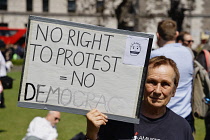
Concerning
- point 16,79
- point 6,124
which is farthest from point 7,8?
point 6,124

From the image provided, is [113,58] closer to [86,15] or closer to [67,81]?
[67,81]

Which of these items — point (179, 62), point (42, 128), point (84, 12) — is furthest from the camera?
point (84, 12)

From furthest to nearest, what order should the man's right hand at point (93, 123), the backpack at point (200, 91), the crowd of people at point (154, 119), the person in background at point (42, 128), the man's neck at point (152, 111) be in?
the person in background at point (42, 128)
the backpack at point (200, 91)
the man's neck at point (152, 111)
the crowd of people at point (154, 119)
the man's right hand at point (93, 123)

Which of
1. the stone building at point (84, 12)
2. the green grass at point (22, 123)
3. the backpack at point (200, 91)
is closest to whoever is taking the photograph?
the backpack at point (200, 91)

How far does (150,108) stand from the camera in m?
3.21

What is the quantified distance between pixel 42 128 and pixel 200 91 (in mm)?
2265

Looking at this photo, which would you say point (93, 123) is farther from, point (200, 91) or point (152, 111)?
point (200, 91)

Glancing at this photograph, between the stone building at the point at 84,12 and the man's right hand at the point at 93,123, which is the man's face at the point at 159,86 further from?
the stone building at the point at 84,12

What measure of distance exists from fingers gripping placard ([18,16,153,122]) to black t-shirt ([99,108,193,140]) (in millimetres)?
62

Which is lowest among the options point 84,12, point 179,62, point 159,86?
point 84,12

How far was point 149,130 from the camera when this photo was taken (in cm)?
313

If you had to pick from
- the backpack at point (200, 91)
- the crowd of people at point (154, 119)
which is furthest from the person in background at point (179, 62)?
the crowd of people at point (154, 119)

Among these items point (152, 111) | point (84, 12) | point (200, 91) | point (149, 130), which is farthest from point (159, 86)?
point (84, 12)

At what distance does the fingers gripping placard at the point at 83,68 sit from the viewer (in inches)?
125
